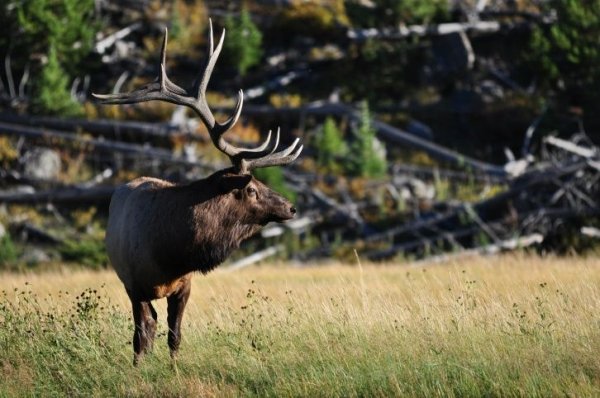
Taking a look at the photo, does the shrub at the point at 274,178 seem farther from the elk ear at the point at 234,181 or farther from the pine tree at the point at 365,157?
the elk ear at the point at 234,181

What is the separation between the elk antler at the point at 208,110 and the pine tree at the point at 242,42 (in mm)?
19903

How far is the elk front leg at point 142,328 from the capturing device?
879 cm

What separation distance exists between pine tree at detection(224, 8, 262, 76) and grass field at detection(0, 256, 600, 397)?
19.5 meters

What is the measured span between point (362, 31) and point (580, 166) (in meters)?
10.9

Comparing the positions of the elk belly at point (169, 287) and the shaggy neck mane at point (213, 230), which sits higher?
the shaggy neck mane at point (213, 230)

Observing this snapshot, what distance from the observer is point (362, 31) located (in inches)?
1100

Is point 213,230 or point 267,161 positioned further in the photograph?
point 267,161

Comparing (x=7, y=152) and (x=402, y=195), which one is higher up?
(x=402, y=195)

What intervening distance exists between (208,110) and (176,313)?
1872 millimetres

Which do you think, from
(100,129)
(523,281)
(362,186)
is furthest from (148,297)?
(100,129)

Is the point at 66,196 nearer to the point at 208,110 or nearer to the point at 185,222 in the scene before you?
the point at 208,110

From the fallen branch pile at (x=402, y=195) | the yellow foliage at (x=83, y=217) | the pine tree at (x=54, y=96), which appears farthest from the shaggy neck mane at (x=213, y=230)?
the pine tree at (x=54, y=96)

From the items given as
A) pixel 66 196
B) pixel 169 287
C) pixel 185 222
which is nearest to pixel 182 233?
pixel 185 222

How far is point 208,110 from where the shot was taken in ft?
29.8
